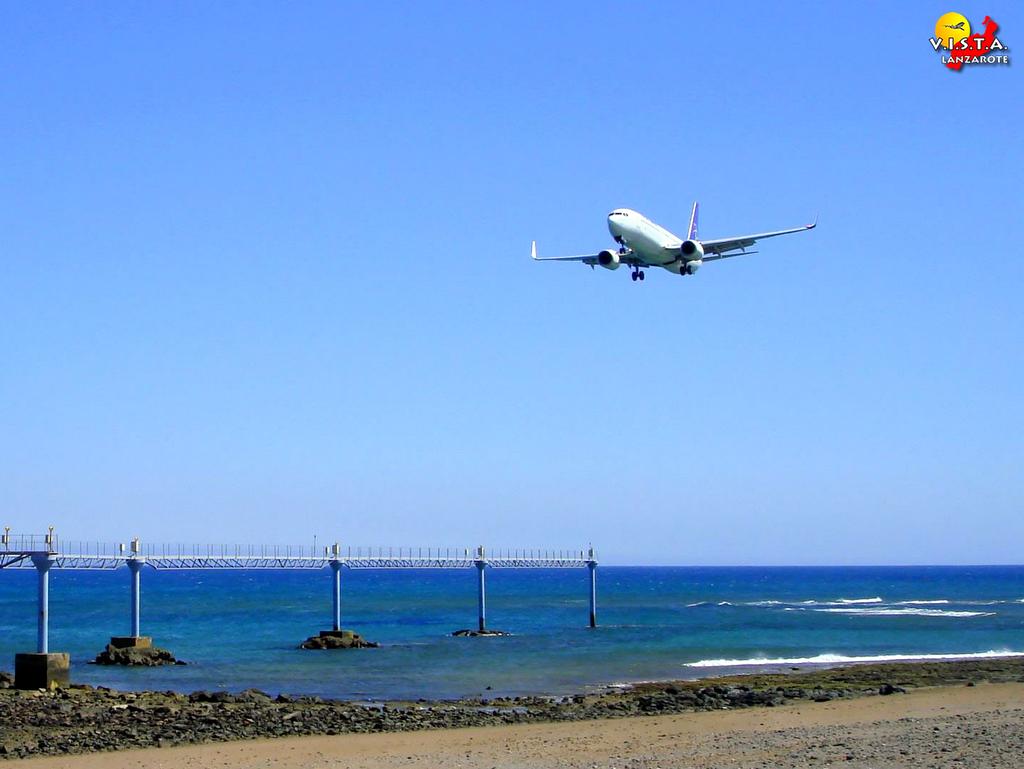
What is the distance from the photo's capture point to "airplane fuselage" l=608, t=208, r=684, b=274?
4622 cm

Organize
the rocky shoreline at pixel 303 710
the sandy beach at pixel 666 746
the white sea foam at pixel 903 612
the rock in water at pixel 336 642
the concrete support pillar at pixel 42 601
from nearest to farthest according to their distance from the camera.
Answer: the sandy beach at pixel 666 746
the rocky shoreline at pixel 303 710
the concrete support pillar at pixel 42 601
the rock in water at pixel 336 642
the white sea foam at pixel 903 612

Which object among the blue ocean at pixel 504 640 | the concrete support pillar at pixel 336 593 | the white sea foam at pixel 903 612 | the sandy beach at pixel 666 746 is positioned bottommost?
the white sea foam at pixel 903 612

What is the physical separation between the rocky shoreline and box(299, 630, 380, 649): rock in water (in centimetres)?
2305

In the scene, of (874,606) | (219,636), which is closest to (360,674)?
(219,636)

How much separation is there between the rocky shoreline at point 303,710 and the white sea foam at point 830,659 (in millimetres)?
9618

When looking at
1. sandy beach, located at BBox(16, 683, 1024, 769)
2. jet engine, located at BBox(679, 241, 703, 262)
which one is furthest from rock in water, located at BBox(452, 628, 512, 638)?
sandy beach, located at BBox(16, 683, 1024, 769)

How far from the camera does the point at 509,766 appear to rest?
24.8 meters

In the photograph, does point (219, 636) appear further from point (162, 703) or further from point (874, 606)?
point (874, 606)

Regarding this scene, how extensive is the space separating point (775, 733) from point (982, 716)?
5.32 meters

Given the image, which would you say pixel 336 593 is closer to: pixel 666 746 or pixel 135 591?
pixel 135 591

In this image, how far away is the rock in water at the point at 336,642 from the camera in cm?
6272

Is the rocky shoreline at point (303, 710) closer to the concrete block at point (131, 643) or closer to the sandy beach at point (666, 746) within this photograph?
the sandy beach at point (666, 746)

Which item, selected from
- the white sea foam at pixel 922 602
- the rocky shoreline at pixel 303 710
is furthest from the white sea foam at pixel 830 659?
the white sea foam at pixel 922 602

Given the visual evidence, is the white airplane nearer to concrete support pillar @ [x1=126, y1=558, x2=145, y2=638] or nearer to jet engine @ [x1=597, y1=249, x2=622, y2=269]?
jet engine @ [x1=597, y1=249, x2=622, y2=269]
